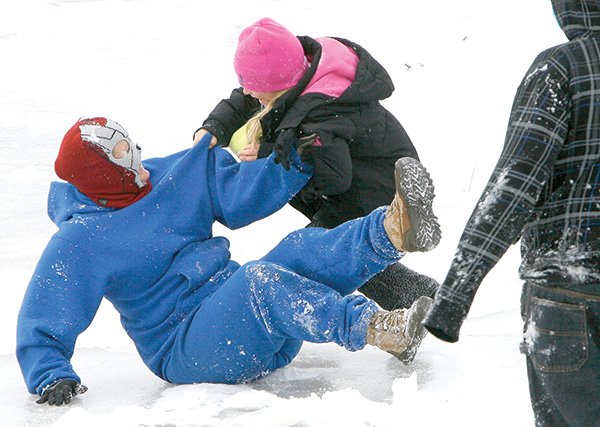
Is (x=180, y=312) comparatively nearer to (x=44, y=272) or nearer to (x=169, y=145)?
(x=44, y=272)

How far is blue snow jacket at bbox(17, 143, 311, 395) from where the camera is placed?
3502mm

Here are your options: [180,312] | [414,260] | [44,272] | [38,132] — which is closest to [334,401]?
[180,312]

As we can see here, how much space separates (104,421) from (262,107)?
1385 mm

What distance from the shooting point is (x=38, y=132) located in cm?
699

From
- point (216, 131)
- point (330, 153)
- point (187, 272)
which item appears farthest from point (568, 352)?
point (216, 131)

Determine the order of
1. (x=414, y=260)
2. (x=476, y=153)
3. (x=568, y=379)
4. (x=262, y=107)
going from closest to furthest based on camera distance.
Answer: (x=568, y=379) → (x=262, y=107) → (x=414, y=260) → (x=476, y=153)

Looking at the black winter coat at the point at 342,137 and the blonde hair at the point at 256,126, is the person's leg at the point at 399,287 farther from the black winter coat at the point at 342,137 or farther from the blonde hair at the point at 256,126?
the blonde hair at the point at 256,126

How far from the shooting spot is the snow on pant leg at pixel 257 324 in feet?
10.8

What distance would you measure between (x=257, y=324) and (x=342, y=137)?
692mm

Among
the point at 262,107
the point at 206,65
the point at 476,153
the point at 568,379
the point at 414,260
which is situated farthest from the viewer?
the point at 206,65

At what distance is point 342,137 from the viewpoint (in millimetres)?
3666

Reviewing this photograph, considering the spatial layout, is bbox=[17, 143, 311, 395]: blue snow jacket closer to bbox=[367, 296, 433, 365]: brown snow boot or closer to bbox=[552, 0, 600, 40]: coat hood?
bbox=[367, 296, 433, 365]: brown snow boot

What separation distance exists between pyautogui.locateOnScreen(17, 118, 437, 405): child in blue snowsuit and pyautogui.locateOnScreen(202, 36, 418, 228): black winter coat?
10cm

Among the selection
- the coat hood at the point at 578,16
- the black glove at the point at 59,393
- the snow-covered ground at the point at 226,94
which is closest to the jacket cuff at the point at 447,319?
the coat hood at the point at 578,16
